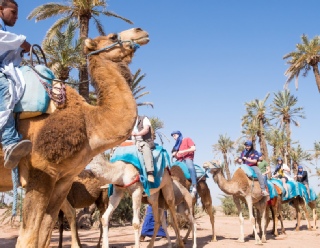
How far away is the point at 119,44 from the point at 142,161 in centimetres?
326

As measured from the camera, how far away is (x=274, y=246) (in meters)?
10.3

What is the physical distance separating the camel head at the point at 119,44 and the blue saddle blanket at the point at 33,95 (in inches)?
27.0

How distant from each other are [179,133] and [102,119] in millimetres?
7065

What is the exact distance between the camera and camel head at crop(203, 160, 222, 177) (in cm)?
1134

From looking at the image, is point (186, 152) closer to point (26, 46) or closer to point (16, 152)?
point (26, 46)

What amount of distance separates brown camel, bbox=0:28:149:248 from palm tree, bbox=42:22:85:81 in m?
14.2

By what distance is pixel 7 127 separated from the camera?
3.55 m

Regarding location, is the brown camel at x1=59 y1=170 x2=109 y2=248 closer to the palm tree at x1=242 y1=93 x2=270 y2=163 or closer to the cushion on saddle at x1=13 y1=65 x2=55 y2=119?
the cushion on saddle at x1=13 y1=65 x2=55 y2=119

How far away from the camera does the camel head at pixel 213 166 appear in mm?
11337

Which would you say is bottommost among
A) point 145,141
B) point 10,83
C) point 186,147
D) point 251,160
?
point 10,83

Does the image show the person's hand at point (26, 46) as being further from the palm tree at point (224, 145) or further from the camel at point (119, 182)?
the palm tree at point (224, 145)

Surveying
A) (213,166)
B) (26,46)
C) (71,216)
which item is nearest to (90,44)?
(26,46)

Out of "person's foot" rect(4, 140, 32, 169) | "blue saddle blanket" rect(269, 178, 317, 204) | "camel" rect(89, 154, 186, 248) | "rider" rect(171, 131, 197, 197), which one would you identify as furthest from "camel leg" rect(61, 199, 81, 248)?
"blue saddle blanket" rect(269, 178, 317, 204)

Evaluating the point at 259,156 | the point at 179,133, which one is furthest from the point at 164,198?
the point at 259,156
